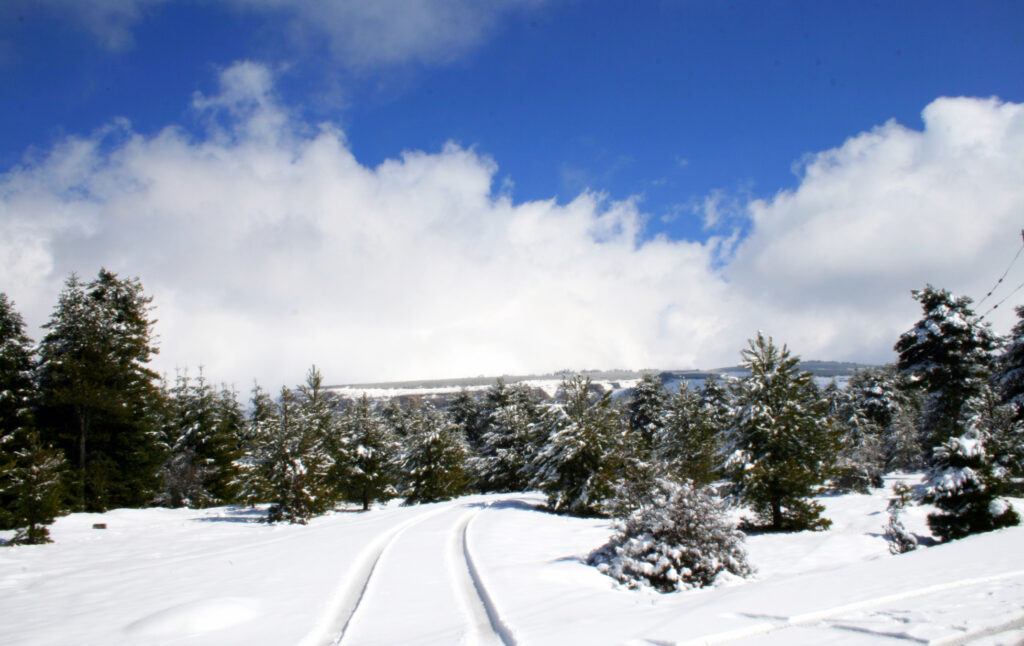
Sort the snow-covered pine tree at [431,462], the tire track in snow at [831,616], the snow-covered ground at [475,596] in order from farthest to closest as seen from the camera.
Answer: the snow-covered pine tree at [431,462], the snow-covered ground at [475,596], the tire track in snow at [831,616]

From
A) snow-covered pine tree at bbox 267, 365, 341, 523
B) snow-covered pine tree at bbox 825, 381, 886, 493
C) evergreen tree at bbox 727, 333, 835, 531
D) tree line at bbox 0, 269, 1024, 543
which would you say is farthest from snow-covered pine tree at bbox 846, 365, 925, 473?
snow-covered pine tree at bbox 267, 365, 341, 523

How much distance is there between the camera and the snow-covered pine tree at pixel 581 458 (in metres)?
24.3

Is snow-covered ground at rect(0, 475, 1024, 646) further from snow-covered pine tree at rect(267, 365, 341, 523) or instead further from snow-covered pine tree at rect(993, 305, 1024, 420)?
snow-covered pine tree at rect(993, 305, 1024, 420)

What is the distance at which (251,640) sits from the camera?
682 centimetres

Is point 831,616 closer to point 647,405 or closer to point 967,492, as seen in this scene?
point 967,492

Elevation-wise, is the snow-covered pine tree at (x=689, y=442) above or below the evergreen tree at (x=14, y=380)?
below

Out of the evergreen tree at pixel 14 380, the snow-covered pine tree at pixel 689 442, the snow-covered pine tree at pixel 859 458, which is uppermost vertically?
the evergreen tree at pixel 14 380

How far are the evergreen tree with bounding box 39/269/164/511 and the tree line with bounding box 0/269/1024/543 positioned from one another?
103 mm

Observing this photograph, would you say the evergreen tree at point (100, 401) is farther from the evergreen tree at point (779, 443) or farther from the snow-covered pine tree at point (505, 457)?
the evergreen tree at point (779, 443)

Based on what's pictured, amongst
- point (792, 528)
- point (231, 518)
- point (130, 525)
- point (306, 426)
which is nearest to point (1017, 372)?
point (792, 528)

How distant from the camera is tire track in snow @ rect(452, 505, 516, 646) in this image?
6.46m

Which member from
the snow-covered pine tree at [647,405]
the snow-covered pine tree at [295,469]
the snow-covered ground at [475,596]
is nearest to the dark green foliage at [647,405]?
the snow-covered pine tree at [647,405]

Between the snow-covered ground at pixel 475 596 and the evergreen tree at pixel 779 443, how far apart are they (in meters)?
3.13

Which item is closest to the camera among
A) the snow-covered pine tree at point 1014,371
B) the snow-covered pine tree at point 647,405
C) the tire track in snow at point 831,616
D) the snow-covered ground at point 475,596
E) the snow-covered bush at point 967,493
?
the tire track in snow at point 831,616
